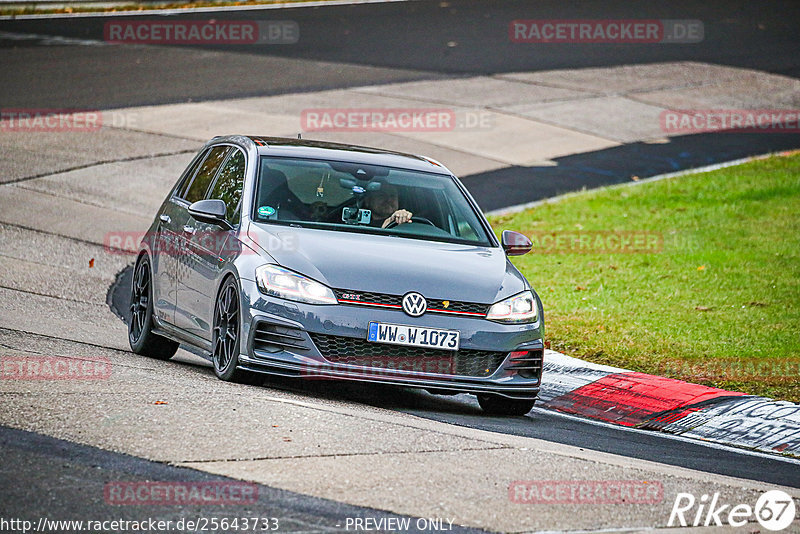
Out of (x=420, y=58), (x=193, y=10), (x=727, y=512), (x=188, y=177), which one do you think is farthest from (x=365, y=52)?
(x=727, y=512)

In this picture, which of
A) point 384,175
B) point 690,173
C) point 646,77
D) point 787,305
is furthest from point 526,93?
point 384,175

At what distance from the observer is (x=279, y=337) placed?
25.4 feet

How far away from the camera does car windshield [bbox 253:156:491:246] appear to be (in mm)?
8664

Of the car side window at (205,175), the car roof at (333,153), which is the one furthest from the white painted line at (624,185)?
the car side window at (205,175)

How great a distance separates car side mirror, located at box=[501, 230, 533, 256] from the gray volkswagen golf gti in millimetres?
11

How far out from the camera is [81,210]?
53.1 feet

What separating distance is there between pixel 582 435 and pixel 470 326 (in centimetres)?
101

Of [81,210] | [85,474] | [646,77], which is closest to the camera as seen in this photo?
[85,474]

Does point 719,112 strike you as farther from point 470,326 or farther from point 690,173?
point 470,326

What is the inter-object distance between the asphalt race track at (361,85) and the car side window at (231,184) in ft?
3.87

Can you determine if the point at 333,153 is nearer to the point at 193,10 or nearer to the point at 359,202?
the point at 359,202

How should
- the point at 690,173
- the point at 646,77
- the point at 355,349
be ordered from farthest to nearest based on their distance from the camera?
the point at 646,77 < the point at 690,173 < the point at 355,349

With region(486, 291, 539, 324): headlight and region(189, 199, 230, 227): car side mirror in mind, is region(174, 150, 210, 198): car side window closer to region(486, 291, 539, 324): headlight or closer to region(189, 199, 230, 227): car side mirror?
region(189, 199, 230, 227): car side mirror

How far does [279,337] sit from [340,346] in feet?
1.25
